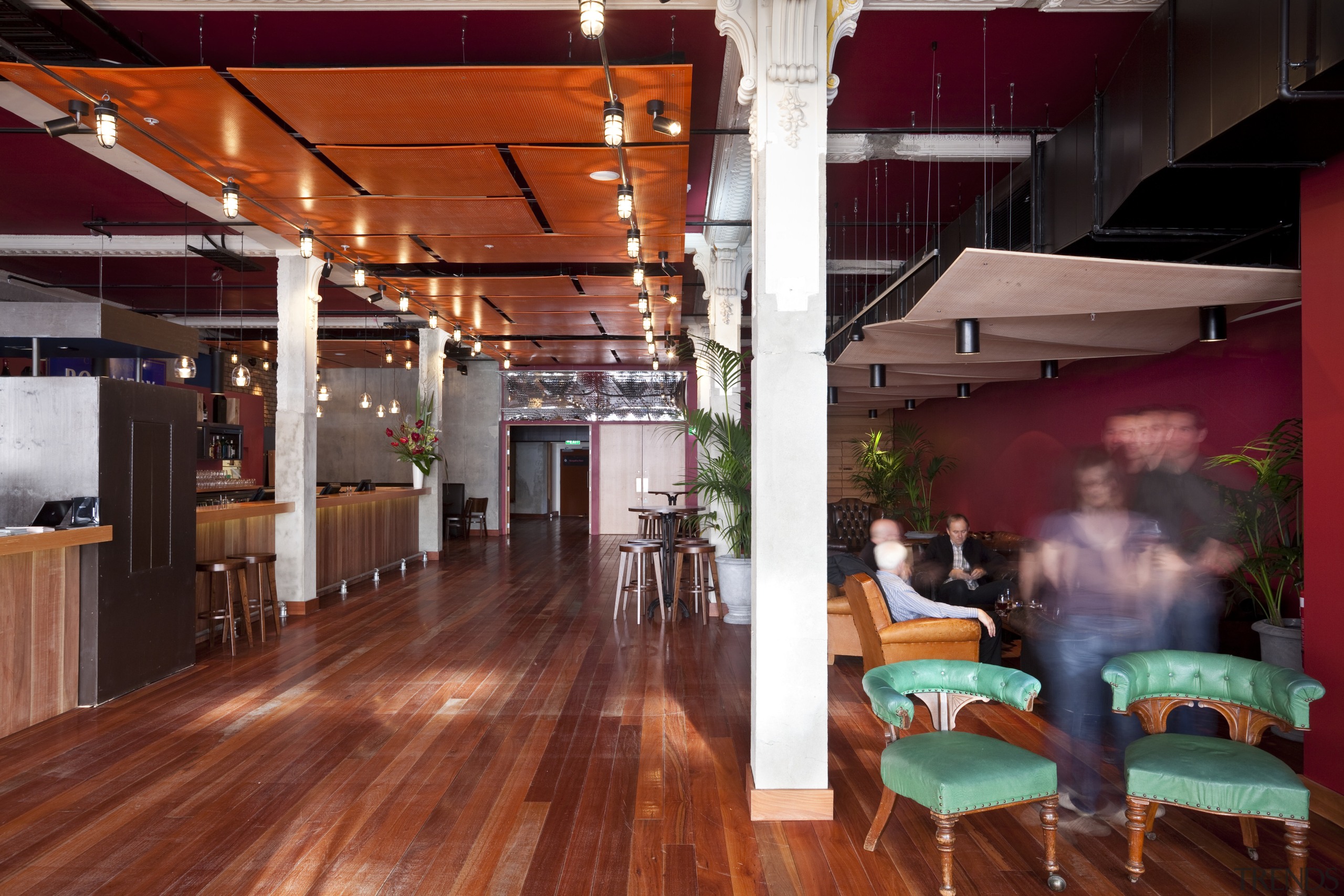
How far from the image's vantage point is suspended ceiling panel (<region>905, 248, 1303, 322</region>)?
3.56 m

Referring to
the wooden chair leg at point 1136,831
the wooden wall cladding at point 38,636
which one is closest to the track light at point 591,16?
→ the wooden chair leg at point 1136,831

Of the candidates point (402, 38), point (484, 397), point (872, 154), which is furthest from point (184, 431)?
point (484, 397)

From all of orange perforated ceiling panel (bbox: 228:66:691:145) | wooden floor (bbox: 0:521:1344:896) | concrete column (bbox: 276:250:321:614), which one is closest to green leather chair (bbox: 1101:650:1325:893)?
wooden floor (bbox: 0:521:1344:896)

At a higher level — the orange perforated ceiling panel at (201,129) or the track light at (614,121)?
the orange perforated ceiling panel at (201,129)

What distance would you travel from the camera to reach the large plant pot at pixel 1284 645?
4.23m

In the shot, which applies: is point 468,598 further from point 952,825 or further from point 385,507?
point 952,825

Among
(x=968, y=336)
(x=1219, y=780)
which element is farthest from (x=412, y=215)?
(x=1219, y=780)

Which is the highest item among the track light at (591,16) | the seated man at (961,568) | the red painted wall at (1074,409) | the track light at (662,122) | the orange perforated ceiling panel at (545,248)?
the orange perforated ceiling panel at (545,248)

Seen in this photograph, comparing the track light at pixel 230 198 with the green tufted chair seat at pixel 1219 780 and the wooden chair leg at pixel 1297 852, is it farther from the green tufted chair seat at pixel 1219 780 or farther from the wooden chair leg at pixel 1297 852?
the wooden chair leg at pixel 1297 852

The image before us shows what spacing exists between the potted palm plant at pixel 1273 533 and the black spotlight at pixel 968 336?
59.7 inches

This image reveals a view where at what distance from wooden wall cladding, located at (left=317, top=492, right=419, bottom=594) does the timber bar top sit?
3737mm

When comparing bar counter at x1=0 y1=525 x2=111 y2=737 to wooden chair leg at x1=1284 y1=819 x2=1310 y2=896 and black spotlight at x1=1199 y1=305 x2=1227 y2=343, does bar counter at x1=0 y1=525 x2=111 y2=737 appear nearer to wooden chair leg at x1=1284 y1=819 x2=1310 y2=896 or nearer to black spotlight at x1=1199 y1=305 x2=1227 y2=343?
wooden chair leg at x1=1284 y1=819 x2=1310 y2=896

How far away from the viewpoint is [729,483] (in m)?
6.99

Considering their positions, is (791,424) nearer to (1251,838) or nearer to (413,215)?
(1251,838)
